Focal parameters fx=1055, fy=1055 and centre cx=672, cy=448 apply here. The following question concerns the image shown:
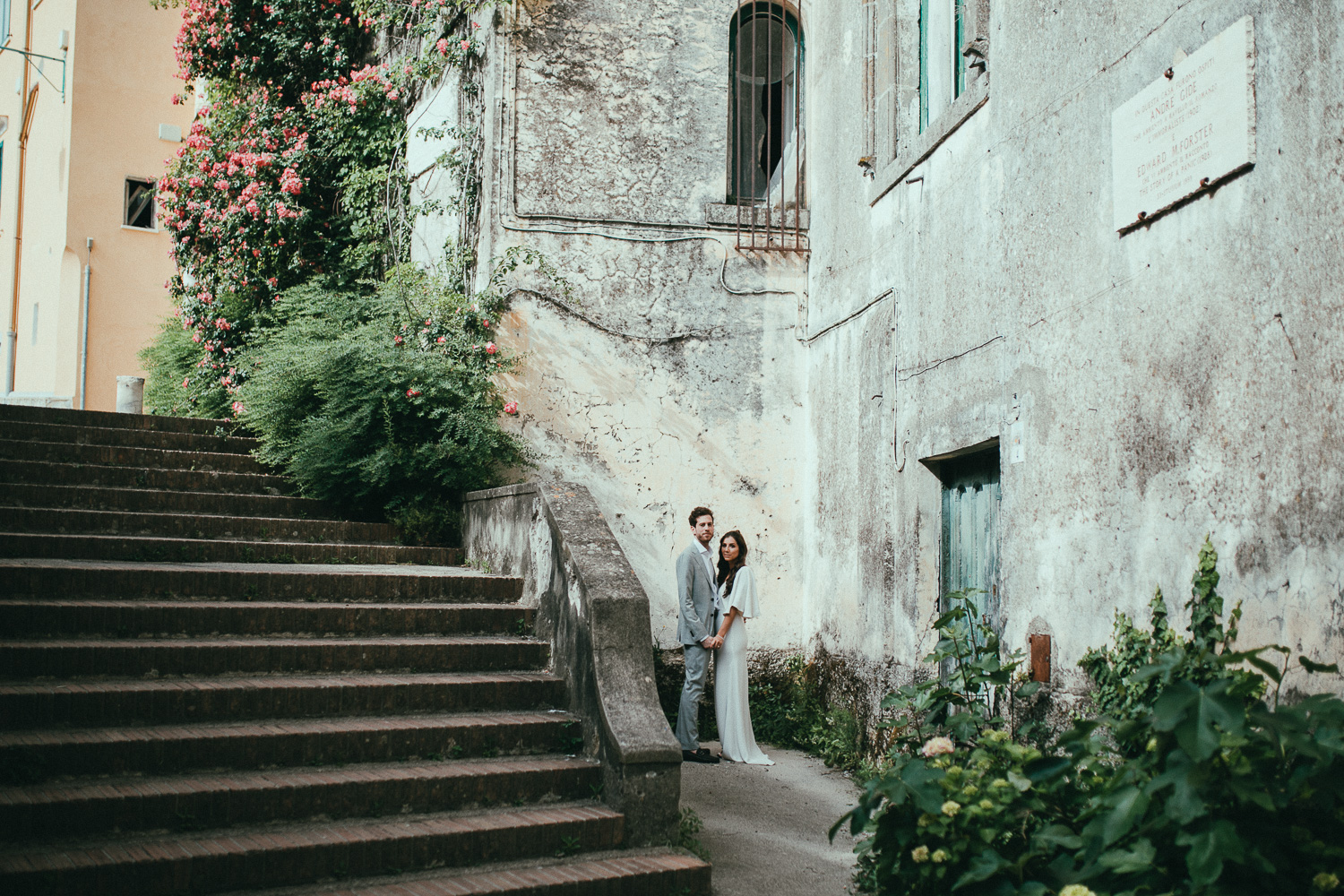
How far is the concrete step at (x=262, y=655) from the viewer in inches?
191

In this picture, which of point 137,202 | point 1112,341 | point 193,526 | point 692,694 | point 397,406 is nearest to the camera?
point 1112,341

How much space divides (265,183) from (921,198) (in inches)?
263

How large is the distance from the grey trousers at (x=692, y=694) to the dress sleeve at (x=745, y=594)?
409 mm

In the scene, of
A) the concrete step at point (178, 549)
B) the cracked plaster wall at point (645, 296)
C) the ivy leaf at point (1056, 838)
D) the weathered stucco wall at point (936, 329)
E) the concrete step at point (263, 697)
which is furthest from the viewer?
the cracked plaster wall at point (645, 296)

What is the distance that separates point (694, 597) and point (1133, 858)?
5.00 m

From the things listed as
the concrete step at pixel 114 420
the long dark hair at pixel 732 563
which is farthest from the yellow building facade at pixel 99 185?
the long dark hair at pixel 732 563

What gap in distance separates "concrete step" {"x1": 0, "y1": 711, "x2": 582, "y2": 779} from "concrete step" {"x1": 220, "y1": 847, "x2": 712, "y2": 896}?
722 millimetres

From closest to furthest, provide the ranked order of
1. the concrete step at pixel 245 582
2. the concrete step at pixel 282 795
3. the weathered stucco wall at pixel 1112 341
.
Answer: the weathered stucco wall at pixel 1112 341
the concrete step at pixel 282 795
the concrete step at pixel 245 582

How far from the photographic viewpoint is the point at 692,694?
7.46 m

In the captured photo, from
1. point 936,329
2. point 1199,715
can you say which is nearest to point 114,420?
point 936,329

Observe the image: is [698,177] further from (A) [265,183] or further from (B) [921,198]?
(A) [265,183]

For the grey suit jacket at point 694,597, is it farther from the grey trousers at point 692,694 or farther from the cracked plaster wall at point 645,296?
the cracked plaster wall at point 645,296

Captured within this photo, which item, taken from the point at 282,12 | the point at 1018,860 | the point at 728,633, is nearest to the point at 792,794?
the point at 728,633

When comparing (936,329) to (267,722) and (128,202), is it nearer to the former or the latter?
(267,722)
